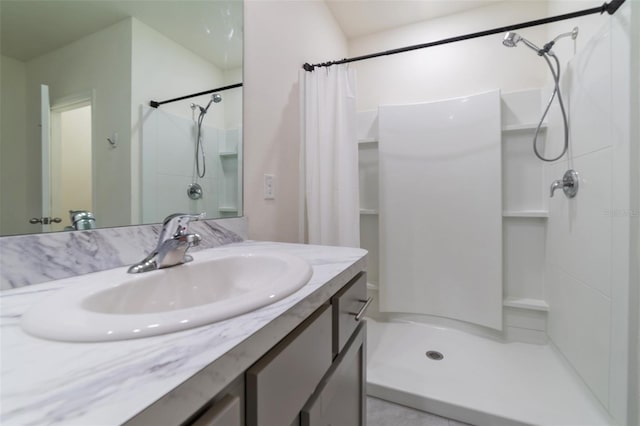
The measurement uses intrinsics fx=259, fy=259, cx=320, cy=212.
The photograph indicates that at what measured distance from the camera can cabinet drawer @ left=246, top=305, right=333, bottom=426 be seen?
13.8 inches

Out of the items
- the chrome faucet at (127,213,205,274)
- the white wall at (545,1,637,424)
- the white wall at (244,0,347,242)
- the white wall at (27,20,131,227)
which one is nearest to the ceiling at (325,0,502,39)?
the white wall at (244,0,347,242)

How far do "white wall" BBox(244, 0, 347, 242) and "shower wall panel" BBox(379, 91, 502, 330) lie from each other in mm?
733

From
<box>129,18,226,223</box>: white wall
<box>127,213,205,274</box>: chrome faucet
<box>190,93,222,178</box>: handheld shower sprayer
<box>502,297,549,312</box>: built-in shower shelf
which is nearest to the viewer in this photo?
<box>127,213,205,274</box>: chrome faucet

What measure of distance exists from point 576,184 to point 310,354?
153 centimetres

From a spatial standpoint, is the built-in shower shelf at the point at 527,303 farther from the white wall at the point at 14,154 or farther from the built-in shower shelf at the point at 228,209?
the white wall at the point at 14,154

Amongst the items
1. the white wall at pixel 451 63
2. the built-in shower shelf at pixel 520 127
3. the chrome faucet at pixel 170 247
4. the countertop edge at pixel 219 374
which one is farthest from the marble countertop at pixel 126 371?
the white wall at pixel 451 63

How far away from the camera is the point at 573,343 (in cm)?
129

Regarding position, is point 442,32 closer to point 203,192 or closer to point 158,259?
point 203,192

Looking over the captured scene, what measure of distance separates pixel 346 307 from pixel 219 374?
0.43 m

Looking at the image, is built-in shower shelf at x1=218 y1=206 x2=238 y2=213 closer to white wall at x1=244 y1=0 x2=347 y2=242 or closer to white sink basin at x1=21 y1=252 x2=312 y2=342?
white wall at x1=244 y1=0 x2=347 y2=242

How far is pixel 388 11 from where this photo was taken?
191 cm

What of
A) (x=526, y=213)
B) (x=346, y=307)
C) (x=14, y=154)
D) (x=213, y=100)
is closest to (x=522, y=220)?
(x=526, y=213)

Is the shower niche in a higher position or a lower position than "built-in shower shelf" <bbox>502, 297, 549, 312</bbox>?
higher

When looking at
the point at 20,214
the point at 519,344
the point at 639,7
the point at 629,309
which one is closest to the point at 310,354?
the point at 20,214
